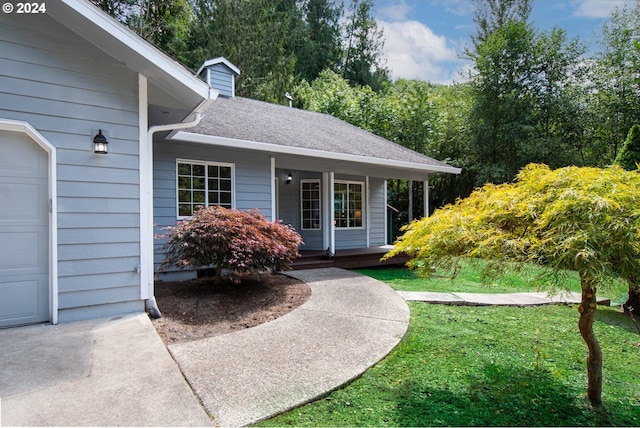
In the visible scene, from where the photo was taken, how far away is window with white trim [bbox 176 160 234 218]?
661 centimetres

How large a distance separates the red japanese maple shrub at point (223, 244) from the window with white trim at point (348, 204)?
492 cm

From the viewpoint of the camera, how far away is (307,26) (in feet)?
76.5

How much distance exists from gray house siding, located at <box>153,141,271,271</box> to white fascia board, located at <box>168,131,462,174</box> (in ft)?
1.35

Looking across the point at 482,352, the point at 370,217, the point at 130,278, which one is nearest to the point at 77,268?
the point at 130,278

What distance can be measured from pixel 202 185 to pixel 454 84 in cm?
1322

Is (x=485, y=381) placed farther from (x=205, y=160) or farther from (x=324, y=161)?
(x=324, y=161)

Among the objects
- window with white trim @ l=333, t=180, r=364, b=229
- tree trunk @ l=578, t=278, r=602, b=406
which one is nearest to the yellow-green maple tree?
tree trunk @ l=578, t=278, r=602, b=406

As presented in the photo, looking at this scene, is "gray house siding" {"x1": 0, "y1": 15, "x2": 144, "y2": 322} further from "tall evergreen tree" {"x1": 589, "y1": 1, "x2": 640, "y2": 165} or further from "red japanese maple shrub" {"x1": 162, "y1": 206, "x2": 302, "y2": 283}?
"tall evergreen tree" {"x1": 589, "y1": 1, "x2": 640, "y2": 165}

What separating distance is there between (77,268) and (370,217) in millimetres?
8623

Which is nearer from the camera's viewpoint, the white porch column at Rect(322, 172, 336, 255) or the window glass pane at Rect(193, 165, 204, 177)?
the window glass pane at Rect(193, 165, 204, 177)

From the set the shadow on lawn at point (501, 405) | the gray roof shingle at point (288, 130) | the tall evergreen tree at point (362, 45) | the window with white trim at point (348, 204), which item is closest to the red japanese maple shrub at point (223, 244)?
the gray roof shingle at point (288, 130)

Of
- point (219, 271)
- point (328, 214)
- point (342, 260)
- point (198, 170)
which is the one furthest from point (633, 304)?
point (198, 170)

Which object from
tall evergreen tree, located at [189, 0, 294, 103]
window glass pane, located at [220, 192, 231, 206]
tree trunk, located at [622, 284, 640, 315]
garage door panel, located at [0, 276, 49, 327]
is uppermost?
tall evergreen tree, located at [189, 0, 294, 103]

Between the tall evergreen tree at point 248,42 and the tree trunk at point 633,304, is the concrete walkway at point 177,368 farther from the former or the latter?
the tall evergreen tree at point 248,42
